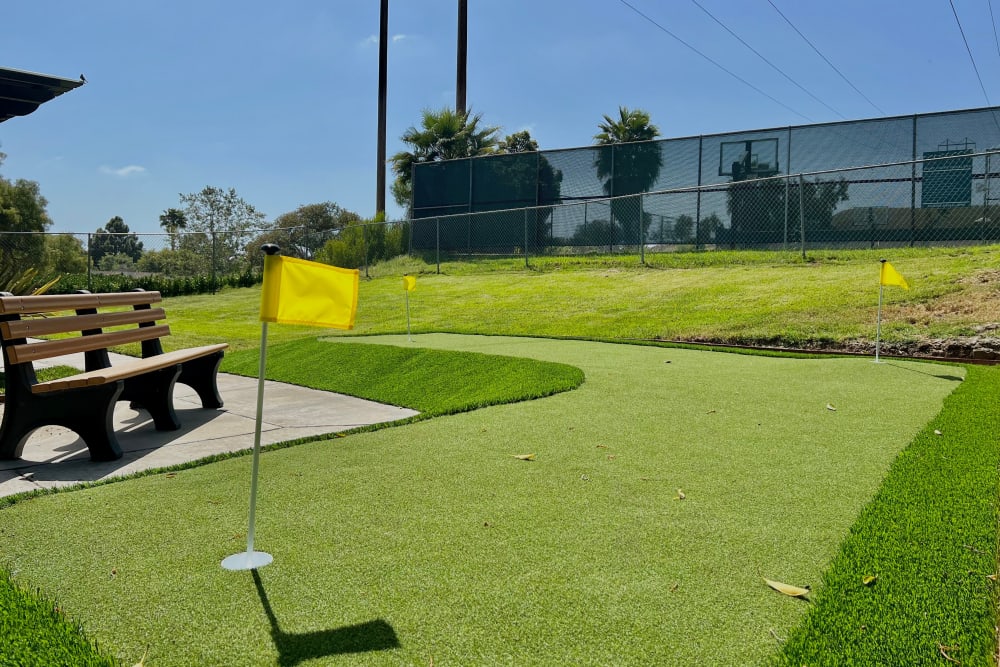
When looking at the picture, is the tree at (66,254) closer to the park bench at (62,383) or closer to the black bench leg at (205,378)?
the black bench leg at (205,378)

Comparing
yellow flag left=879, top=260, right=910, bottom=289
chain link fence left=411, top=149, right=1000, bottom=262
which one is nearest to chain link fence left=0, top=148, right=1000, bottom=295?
chain link fence left=411, top=149, right=1000, bottom=262

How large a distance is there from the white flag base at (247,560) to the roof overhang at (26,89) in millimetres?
6288

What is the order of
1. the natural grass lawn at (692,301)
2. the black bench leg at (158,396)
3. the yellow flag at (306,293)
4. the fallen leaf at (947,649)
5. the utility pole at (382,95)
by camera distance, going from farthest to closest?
the utility pole at (382,95)
the natural grass lawn at (692,301)
the black bench leg at (158,396)
the yellow flag at (306,293)
the fallen leaf at (947,649)

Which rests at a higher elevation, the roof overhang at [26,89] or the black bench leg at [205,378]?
the roof overhang at [26,89]

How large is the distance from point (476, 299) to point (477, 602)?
1433 cm

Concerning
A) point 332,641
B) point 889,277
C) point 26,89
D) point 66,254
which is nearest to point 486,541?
point 332,641

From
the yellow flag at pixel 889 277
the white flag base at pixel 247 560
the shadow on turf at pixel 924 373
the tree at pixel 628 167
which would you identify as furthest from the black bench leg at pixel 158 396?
the tree at pixel 628 167

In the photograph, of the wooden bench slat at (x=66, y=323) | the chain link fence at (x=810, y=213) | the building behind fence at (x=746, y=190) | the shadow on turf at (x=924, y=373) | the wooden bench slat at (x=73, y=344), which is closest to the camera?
the wooden bench slat at (x=73, y=344)

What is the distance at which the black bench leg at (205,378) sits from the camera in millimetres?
6227

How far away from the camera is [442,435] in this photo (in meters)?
4.87

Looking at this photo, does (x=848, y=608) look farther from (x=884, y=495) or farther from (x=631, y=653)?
(x=884, y=495)

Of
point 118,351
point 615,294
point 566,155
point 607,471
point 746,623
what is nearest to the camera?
point 746,623

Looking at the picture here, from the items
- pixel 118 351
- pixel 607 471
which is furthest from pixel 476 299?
pixel 607 471

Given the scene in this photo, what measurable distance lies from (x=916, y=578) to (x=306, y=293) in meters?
2.40
